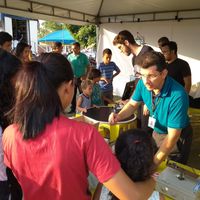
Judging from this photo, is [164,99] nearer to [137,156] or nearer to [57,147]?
[137,156]

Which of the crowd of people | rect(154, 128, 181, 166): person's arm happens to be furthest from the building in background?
the crowd of people

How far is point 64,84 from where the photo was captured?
0.80 meters

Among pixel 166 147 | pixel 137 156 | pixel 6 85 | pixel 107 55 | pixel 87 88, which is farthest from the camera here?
pixel 107 55

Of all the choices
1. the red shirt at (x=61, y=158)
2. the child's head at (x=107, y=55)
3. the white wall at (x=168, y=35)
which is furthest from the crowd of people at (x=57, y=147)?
the white wall at (x=168, y=35)

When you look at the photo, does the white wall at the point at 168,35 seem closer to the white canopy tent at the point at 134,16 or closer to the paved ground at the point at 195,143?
the white canopy tent at the point at 134,16

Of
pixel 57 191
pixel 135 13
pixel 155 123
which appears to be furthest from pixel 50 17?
pixel 57 191

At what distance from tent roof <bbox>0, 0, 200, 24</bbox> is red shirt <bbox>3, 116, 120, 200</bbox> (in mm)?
4067

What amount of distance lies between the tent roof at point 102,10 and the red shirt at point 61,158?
407cm

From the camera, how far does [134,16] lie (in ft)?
18.4

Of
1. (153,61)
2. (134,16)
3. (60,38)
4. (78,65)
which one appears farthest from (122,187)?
(60,38)

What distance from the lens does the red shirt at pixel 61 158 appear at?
0.68 meters

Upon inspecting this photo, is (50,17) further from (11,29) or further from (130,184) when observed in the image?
(11,29)

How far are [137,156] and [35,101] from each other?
0.43 metres

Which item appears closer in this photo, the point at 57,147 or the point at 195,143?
the point at 57,147
